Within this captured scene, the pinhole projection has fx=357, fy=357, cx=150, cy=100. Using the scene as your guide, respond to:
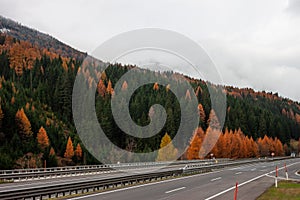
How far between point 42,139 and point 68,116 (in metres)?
28.5

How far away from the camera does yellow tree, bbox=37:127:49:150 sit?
69.3 m

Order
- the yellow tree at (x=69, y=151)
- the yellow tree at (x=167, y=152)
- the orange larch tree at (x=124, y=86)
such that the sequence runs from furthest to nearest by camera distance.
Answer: the orange larch tree at (x=124, y=86) → the yellow tree at (x=167, y=152) → the yellow tree at (x=69, y=151)

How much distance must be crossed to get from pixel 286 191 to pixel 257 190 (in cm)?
163

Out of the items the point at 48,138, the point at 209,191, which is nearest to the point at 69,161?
the point at 48,138

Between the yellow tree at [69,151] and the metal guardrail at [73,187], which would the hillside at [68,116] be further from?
the metal guardrail at [73,187]

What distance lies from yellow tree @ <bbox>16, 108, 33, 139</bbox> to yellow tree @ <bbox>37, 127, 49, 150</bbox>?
275cm

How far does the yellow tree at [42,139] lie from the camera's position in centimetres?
6935

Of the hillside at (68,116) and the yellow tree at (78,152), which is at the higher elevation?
the hillside at (68,116)

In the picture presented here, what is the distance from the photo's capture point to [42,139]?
70.1 metres

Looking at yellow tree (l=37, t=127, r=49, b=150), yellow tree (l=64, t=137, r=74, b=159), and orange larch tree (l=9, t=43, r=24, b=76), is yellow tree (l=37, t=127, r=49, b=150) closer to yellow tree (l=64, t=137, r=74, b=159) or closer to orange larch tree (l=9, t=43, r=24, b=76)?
yellow tree (l=64, t=137, r=74, b=159)

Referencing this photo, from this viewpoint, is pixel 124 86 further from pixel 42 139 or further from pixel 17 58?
pixel 17 58

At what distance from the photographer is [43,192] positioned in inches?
667

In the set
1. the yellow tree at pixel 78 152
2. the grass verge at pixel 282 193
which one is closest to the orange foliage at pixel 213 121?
the yellow tree at pixel 78 152

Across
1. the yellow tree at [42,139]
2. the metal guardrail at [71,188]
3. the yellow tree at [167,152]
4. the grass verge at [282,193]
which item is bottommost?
the grass verge at [282,193]
